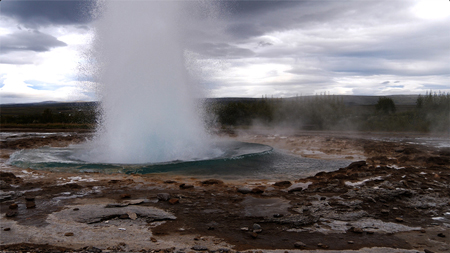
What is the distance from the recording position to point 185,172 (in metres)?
9.45

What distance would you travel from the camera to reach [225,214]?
17.5 feet

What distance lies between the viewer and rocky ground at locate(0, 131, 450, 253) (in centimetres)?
417

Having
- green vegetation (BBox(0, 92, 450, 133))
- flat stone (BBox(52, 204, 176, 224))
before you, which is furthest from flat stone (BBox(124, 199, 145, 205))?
green vegetation (BBox(0, 92, 450, 133))

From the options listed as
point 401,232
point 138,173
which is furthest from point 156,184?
point 401,232

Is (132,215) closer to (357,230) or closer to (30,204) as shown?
(30,204)

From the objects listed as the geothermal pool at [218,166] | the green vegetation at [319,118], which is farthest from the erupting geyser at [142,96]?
the green vegetation at [319,118]

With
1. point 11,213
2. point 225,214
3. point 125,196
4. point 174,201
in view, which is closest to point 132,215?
point 174,201

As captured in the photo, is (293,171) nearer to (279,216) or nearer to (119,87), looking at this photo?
(279,216)

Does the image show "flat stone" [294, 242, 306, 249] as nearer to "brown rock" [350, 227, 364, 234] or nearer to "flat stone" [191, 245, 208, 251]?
"brown rock" [350, 227, 364, 234]

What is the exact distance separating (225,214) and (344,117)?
105ft

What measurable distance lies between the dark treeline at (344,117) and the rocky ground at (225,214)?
21.0 metres

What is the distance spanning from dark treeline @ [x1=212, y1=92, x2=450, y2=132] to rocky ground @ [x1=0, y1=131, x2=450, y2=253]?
21024 mm

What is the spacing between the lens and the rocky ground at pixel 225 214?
4.17m

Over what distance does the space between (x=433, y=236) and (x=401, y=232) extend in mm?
394
